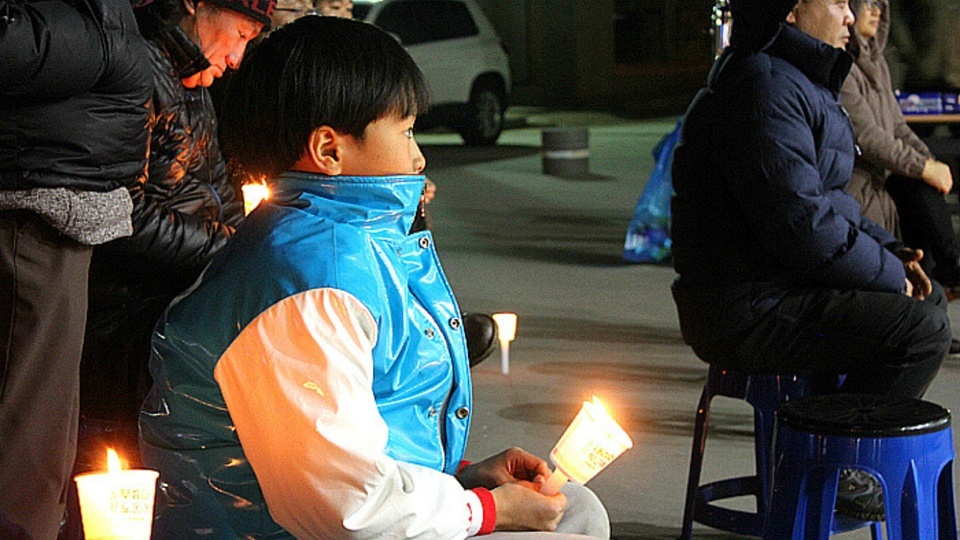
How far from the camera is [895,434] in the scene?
132 inches

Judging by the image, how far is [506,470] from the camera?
8.23 feet

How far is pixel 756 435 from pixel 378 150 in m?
2.42

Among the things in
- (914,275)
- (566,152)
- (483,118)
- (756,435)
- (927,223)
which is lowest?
(483,118)

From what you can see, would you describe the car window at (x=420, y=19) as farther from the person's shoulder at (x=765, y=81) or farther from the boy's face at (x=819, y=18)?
the person's shoulder at (x=765, y=81)

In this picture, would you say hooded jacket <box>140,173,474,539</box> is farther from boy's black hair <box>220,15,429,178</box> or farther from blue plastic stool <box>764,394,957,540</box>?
blue plastic stool <box>764,394,957,540</box>

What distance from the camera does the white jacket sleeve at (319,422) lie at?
6.50 feet

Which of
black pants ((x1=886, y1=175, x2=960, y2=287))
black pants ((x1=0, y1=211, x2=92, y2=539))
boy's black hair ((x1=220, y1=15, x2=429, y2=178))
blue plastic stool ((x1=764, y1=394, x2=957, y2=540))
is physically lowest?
black pants ((x1=886, y1=175, x2=960, y2=287))

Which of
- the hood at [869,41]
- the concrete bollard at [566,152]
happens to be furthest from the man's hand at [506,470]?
the concrete bollard at [566,152]

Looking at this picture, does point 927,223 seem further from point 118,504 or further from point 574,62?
point 574,62

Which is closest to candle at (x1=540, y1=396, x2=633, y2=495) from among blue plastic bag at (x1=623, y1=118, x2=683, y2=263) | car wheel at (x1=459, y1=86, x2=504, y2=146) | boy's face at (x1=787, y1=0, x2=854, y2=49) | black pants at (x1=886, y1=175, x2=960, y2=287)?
boy's face at (x1=787, y1=0, x2=854, y2=49)

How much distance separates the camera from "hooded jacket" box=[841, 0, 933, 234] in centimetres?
617

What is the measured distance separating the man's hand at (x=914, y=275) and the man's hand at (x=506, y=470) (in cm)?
249

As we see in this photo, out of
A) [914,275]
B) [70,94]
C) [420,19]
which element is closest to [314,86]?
[70,94]

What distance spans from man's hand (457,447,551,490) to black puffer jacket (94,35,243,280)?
1488mm
